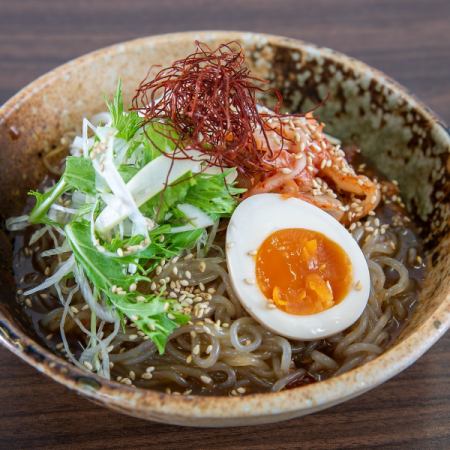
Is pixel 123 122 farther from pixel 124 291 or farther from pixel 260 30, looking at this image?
pixel 260 30

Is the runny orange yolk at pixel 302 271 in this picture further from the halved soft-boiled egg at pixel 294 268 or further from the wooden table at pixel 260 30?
the wooden table at pixel 260 30

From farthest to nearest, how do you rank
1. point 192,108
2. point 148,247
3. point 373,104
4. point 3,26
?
point 3,26, point 373,104, point 192,108, point 148,247

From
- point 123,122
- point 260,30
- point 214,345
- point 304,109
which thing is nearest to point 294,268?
point 214,345

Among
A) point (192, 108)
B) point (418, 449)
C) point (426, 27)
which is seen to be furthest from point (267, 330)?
point (426, 27)

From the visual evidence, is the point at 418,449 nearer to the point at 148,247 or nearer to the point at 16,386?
the point at 148,247

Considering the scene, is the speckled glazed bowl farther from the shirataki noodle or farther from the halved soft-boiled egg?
the halved soft-boiled egg

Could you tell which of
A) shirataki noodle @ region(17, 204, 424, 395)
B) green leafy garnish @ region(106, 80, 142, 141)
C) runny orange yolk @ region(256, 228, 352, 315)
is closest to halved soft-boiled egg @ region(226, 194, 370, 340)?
runny orange yolk @ region(256, 228, 352, 315)
